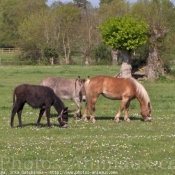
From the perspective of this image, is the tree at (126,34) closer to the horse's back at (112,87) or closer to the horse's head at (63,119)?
the horse's back at (112,87)

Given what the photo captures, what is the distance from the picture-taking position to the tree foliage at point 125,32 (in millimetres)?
32781

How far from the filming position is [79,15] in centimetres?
7669

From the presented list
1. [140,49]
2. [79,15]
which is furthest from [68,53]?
[140,49]

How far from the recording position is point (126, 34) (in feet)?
108

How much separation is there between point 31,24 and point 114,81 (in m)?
55.6

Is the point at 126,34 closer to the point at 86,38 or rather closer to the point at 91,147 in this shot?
the point at 91,147

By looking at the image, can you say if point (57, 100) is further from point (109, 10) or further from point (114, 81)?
point (109, 10)

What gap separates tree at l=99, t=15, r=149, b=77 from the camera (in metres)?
32.8

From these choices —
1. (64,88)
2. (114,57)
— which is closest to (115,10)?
(114,57)

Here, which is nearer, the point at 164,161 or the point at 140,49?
the point at 164,161

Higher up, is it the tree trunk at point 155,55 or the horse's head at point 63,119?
the tree trunk at point 155,55

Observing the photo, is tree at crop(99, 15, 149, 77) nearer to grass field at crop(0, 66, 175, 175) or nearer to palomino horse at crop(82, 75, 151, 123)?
grass field at crop(0, 66, 175, 175)

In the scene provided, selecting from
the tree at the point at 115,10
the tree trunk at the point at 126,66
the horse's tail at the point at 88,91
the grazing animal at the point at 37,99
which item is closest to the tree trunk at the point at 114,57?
the tree at the point at 115,10

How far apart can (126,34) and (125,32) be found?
0.50 feet
